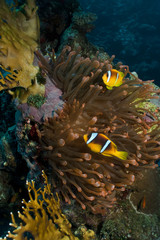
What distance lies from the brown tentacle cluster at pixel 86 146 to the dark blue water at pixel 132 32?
12299 millimetres

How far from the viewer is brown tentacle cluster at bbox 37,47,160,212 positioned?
7.64ft

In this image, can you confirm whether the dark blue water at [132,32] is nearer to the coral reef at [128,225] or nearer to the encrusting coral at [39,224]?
the coral reef at [128,225]

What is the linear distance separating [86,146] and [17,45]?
1.72m

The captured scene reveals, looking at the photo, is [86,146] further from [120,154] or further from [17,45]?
[17,45]

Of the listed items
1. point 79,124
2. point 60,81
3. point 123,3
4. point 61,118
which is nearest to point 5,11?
point 60,81

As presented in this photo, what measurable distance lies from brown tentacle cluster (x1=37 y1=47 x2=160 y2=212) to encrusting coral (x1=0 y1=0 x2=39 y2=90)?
434 millimetres

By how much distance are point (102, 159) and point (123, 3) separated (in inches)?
849

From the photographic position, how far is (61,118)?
8.25 feet

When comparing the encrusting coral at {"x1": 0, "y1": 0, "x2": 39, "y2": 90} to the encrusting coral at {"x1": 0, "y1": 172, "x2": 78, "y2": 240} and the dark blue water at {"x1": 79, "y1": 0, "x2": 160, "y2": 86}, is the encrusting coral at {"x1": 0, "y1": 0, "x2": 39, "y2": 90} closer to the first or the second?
the encrusting coral at {"x1": 0, "y1": 172, "x2": 78, "y2": 240}

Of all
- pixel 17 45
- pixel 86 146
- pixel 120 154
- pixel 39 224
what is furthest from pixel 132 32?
pixel 39 224

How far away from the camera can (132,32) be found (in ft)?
54.3

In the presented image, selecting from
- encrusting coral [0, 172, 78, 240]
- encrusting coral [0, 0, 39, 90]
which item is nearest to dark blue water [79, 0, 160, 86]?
encrusting coral [0, 0, 39, 90]

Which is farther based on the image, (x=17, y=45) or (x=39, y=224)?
(x=17, y=45)

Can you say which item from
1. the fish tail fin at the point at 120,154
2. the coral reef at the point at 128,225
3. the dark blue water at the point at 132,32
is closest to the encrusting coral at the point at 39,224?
the coral reef at the point at 128,225
